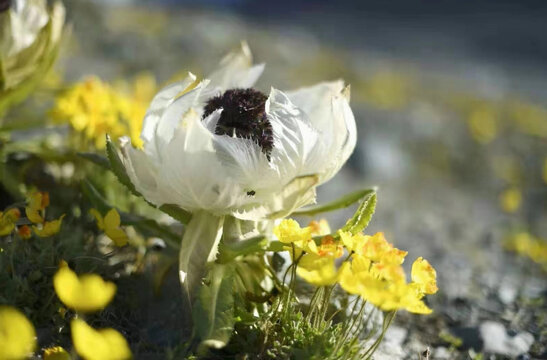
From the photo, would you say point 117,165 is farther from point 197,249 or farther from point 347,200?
point 347,200

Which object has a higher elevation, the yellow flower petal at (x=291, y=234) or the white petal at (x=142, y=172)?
the white petal at (x=142, y=172)

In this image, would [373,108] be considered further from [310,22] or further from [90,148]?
[310,22]

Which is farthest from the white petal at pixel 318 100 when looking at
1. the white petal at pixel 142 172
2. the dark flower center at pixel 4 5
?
the dark flower center at pixel 4 5

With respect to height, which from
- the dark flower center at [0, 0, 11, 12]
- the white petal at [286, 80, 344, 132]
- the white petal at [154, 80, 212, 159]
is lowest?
the white petal at [286, 80, 344, 132]

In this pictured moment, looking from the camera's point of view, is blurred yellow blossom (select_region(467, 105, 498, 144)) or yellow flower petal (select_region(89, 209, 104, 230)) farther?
blurred yellow blossom (select_region(467, 105, 498, 144))

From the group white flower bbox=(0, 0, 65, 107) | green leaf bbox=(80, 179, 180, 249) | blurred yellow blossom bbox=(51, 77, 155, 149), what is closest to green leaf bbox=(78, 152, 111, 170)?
green leaf bbox=(80, 179, 180, 249)

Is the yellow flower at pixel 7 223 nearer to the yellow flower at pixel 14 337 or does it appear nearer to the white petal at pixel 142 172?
the white petal at pixel 142 172

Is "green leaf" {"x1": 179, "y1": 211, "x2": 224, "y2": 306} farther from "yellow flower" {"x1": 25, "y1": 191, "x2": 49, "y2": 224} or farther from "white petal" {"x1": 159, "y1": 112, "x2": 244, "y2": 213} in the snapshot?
"yellow flower" {"x1": 25, "y1": 191, "x2": 49, "y2": 224}

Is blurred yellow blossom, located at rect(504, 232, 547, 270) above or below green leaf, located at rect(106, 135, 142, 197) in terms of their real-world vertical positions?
below
